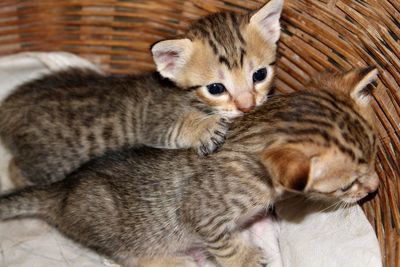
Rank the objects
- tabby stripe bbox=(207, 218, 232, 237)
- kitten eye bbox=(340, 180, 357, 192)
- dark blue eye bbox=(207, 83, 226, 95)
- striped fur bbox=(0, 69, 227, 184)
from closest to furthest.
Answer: kitten eye bbox=(340, 180, 357, 192)
tabby stripe bbox=(207, 218, 232, 237)
dark blue eye bbox=(207, 83, 226, 95)
striped fur bbox=(0, 69, 227, 184)

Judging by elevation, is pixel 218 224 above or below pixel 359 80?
below

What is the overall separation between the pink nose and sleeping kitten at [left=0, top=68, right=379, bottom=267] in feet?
0.40

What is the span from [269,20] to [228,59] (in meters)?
0.29

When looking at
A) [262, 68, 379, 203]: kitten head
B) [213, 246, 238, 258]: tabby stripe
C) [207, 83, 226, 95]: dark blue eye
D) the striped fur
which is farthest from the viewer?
the striped fur

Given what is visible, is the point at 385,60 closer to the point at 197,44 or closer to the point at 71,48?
the point at 197,44

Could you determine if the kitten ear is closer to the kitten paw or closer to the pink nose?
the pink nose

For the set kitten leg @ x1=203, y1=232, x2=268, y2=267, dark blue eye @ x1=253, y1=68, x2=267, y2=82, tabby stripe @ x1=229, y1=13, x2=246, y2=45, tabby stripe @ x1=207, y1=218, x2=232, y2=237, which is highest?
tabby stripe @ x1=229, y1=13, x2=246, y2=45

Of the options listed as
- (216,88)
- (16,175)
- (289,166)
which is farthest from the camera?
(16,175)

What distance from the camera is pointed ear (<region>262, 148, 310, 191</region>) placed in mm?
1758

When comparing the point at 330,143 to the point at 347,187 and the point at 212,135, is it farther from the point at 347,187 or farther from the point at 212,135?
the point at 212,135

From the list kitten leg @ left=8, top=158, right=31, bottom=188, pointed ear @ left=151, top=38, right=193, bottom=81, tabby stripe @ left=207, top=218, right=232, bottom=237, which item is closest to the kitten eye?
tabby stripe @ left=207, top=218, right=232, bottom=237

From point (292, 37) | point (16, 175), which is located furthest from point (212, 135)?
point (16, 175)

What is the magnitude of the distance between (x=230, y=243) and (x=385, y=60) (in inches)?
37.1

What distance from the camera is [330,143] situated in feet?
6.45
